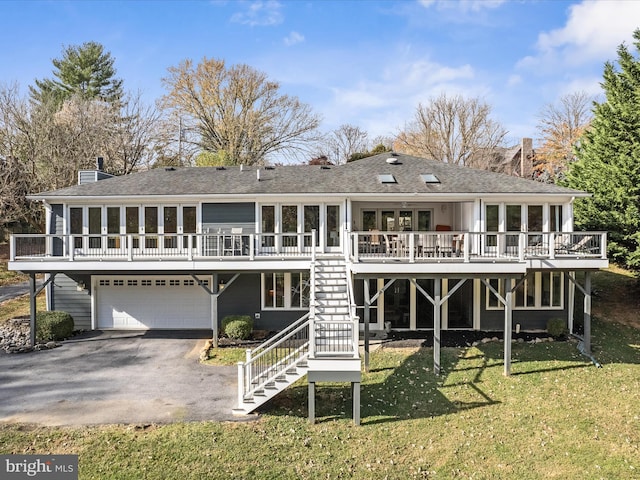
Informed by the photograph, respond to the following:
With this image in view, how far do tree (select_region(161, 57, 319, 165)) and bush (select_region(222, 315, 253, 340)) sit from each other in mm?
21361

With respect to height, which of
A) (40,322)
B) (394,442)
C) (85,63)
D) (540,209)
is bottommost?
(394,442)

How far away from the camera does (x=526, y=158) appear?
37688 millimetres

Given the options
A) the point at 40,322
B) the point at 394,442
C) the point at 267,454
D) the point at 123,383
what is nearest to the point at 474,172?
the point at 394,442

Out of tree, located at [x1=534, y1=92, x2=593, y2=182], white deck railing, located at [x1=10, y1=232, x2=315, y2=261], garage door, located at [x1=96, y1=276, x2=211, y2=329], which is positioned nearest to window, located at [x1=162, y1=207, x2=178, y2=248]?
white deck railing, located at [x1=10, y1=232, x2=315, y2=261]

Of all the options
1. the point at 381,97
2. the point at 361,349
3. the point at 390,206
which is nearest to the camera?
the point at 361,349

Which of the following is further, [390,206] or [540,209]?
[390,206]

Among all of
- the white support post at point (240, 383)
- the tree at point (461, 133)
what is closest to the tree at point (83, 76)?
the tree at point (461, 133)

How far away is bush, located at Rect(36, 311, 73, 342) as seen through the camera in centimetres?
1445

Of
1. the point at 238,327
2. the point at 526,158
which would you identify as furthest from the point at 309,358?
the point at 526,158

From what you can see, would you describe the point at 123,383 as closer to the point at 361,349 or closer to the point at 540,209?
the point at 361,349

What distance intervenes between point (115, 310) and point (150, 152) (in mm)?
21210

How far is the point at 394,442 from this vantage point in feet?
27.1

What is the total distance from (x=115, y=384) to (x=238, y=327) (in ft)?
14.8

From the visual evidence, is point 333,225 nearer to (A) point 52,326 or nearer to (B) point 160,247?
(B) point 160,247
